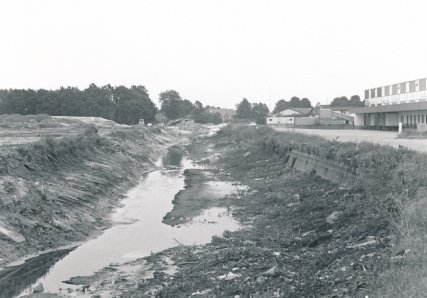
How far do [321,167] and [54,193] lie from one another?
14.4m

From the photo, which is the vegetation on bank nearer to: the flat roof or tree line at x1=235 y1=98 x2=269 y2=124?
the flat roof

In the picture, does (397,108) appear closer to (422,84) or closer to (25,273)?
(422,84)

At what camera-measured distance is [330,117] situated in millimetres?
101250

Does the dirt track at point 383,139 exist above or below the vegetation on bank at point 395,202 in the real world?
above

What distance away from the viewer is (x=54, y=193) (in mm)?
21594

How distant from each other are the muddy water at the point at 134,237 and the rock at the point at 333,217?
4.25 meters

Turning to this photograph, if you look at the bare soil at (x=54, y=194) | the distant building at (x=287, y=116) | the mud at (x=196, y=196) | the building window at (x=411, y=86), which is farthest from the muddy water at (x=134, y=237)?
the distant building at (x=287, y=116)

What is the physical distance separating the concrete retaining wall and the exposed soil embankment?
36.6ft

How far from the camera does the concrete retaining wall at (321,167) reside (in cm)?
2123

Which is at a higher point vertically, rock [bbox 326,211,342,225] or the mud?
rock [bbox 326,211,342,225]

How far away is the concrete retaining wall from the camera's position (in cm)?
2123

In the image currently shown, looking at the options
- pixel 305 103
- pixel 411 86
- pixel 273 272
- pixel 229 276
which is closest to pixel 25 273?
pixel 229 276

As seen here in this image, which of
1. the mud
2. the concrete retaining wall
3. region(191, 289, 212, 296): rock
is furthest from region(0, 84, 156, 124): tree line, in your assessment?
region(191, 289, 212, 296): rock

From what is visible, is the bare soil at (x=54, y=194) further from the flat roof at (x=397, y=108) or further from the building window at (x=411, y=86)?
the building window at (x=411, y=86)
